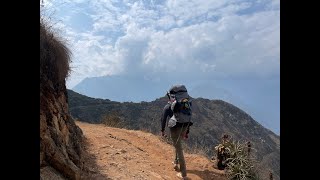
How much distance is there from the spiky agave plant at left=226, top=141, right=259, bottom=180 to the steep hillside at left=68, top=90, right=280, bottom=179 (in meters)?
16.4

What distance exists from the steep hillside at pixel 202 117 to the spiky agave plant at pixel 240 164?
16.4m

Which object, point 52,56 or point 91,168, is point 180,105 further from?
point 52,56

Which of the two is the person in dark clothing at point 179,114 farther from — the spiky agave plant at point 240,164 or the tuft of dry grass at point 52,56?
the tuft of dry grass at point 52,56

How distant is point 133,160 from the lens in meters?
9.24

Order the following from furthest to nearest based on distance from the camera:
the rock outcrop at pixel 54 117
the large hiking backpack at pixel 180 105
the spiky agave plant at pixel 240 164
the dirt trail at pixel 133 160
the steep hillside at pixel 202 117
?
the steep hillside at pixel 202 117 → the spiky agave plant at pixel 240 164 → the large hiking backpack at pixel 180 105 → the dirt trail at pixel 133 160 → the rock outcrop at pixel 54 117

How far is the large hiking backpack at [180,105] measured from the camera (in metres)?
8.27

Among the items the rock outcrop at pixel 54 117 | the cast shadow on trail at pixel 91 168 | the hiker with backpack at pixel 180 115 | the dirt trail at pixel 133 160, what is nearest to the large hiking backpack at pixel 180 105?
the hiker with backpack at pixel 180 115

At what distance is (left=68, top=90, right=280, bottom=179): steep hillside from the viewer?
28.2 m

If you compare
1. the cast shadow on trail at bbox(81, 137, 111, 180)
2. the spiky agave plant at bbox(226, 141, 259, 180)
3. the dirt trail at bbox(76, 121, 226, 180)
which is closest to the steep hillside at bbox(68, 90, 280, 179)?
the dirt trail at bbox(76, 121, 226, 180)

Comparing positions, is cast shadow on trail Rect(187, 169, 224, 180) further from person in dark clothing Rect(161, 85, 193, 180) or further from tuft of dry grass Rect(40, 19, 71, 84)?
tuft of dry grass Rect(40, 19, 71, 84)
